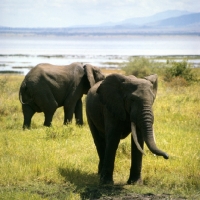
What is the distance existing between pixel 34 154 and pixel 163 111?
25.0 feet

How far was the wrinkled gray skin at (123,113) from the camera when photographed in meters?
8.09

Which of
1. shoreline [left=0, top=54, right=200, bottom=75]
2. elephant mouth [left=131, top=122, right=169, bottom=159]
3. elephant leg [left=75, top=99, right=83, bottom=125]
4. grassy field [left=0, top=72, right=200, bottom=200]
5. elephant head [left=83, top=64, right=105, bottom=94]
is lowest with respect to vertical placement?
shoreline [left=0, top=54, right=200, bottom=75]

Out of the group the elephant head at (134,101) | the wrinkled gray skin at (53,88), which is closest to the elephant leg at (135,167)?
the elephant head at (134,101)

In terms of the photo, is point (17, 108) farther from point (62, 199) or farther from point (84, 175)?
point (62, 199)

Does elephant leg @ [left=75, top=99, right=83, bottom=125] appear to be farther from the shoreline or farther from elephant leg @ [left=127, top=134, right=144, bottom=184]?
the shoreline

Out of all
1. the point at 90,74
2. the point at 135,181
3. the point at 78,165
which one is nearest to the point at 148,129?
the point at 135,181

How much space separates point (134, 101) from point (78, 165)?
2423mm

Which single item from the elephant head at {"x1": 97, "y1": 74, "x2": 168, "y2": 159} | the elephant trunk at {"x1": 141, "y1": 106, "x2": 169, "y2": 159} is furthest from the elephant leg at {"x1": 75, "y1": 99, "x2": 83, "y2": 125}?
the elephant trunk at {"x1": 141, "y1": 106, "x2": 169, "y2": 159}

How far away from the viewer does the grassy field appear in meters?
8.71

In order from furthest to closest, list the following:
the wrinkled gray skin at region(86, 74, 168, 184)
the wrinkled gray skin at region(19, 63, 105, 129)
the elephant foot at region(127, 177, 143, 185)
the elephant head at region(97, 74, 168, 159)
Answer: the wrinkled gray skin at region(19, 63, 105, 129), the elephant foot at region(127, 177, 143, 185), the wrinkled gray skin at region(86, 74, 168, 184), the elephant head at region(97, 74, 168, 159)

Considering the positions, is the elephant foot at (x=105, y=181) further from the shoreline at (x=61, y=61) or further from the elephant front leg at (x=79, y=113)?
the shoreline at (x=61, y=61)

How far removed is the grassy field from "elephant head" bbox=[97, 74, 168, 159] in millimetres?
1146

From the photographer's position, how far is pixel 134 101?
8.30 m

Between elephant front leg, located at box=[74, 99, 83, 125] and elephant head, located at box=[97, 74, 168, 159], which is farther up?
elephant head, located at box=[97, 74, 168, 159]
